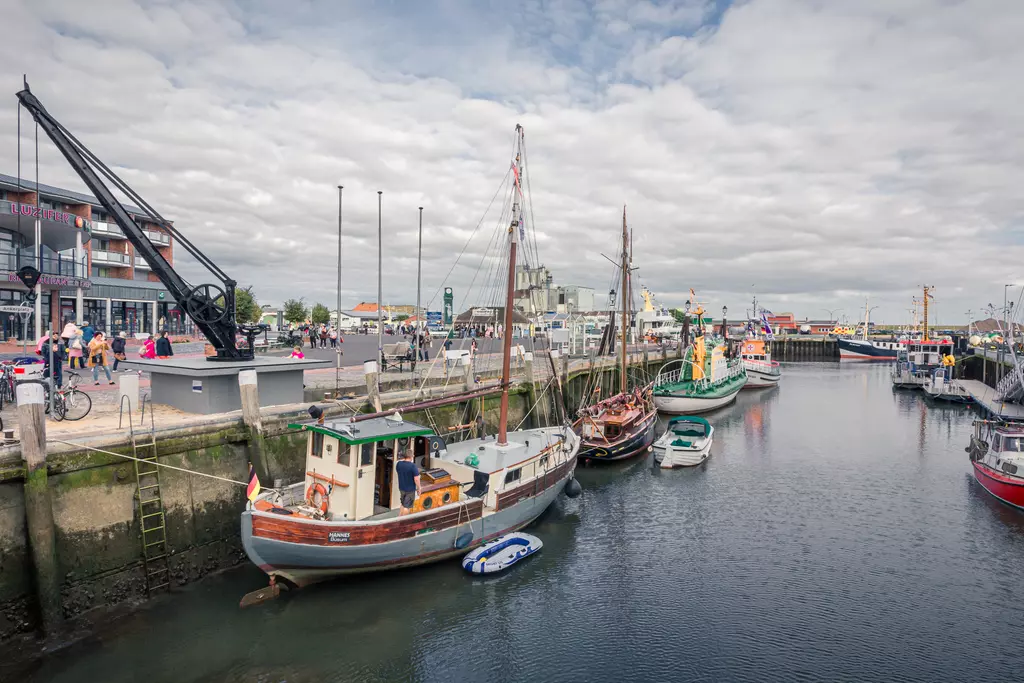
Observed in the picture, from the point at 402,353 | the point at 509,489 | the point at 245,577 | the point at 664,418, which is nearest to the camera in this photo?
the point at 245,577

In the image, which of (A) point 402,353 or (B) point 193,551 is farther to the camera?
(A) point 402,353

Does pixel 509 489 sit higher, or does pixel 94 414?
pixel 94 414

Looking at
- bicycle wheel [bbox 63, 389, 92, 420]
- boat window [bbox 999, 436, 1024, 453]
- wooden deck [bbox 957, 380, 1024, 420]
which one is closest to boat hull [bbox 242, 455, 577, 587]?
bicycle wheel [bbox 63, 389, 92, 420]

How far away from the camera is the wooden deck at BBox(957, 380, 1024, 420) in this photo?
3528cm

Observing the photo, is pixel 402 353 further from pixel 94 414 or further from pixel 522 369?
pixel 94 414

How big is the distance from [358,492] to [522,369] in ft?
64.4

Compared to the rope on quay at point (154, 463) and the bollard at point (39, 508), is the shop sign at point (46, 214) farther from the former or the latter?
the bollard at point (39, 508)

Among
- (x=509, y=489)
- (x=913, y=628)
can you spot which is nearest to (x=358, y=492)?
(x=509, y=489)

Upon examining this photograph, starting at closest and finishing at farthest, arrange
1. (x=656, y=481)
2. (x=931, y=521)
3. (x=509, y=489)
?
(x=509, y=489), (x=931, y=521), (x=656, y=481)

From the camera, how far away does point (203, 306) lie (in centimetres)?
2003

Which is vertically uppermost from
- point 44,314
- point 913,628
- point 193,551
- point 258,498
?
point 44,314

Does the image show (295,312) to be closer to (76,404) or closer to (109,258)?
(109,258)

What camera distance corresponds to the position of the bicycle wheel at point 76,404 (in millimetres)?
16234

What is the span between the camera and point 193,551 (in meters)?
14.2
